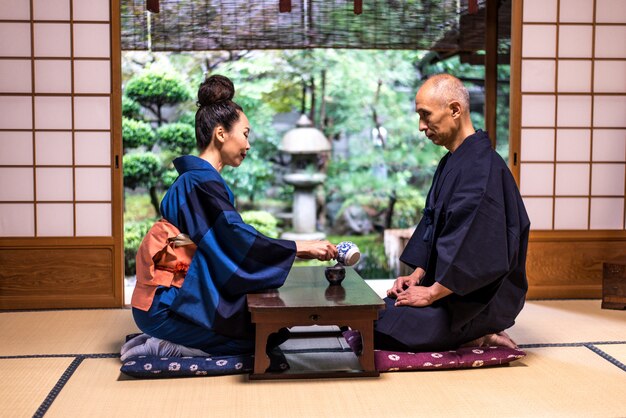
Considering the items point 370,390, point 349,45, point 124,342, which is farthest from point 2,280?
point 349,45

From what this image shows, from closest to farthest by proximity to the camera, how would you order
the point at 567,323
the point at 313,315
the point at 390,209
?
1. the point at 313,315
2. the point at 567,323
3. the point at 390,209

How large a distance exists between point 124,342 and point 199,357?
0.69 metres

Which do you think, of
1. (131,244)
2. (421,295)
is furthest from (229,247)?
(131,244)

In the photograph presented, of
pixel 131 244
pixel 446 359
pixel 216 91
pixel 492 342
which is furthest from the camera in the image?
pixel 131 244

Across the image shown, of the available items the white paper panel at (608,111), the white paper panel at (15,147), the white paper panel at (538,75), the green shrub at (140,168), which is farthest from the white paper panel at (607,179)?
the green shrub at (140,168)

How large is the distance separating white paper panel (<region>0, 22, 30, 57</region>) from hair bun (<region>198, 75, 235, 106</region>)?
6.17ft

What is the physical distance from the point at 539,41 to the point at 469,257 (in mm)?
2368

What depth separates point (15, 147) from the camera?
495 cm

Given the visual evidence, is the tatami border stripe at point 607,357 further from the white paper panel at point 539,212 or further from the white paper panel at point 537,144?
the white paper panel at point 537,144

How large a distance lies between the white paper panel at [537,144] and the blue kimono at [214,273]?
93.7 inches

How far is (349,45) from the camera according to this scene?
643 cm

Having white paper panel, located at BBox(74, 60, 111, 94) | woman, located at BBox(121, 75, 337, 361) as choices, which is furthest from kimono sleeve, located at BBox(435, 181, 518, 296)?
white paper panel, located at BBox(74, 60, 111, 94)

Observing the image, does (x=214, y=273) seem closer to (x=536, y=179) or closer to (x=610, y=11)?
(x=536, y=179)

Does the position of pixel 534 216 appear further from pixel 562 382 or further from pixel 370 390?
pixel 370 390
